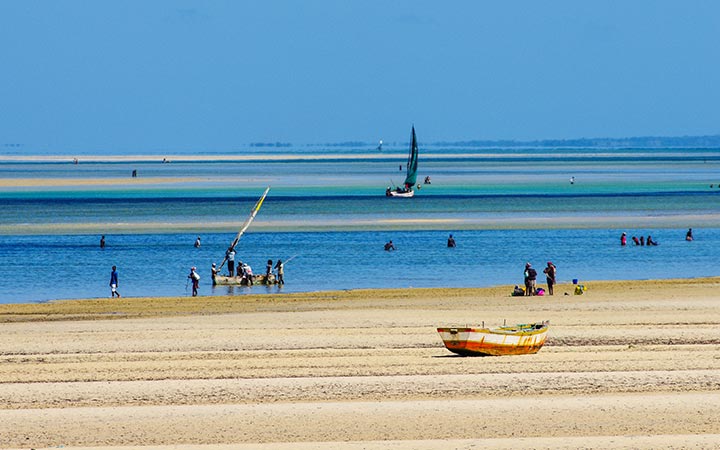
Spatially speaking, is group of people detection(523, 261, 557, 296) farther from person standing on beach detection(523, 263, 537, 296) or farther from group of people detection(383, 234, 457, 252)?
group of people detection(383, 234, 457, 252)

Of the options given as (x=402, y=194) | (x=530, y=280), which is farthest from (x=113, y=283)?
(x=402, y=194)

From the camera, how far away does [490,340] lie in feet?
78.5

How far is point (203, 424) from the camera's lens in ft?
60.7

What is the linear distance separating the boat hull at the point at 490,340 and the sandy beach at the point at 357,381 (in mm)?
245

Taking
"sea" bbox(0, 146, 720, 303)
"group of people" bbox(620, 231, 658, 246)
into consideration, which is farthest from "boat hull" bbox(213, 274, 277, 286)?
"group of people" bbox(620, 231, 658, 246)

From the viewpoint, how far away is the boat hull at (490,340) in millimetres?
23797

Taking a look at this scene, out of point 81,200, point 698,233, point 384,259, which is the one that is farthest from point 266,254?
point 81,200

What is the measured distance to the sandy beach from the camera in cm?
1783

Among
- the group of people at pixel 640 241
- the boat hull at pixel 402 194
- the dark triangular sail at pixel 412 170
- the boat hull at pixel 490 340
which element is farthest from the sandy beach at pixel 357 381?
the dark triangular sail at pixel 412 170

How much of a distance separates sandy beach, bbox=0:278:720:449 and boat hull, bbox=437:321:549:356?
0.24 meters

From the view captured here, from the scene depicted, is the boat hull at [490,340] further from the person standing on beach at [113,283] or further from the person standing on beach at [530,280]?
the person standing on beach at [113,283]

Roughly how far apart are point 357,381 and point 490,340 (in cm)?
331

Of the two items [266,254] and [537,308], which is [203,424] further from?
[266,254]

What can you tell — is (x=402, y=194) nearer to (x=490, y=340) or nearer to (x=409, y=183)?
(x=409, y=183)
